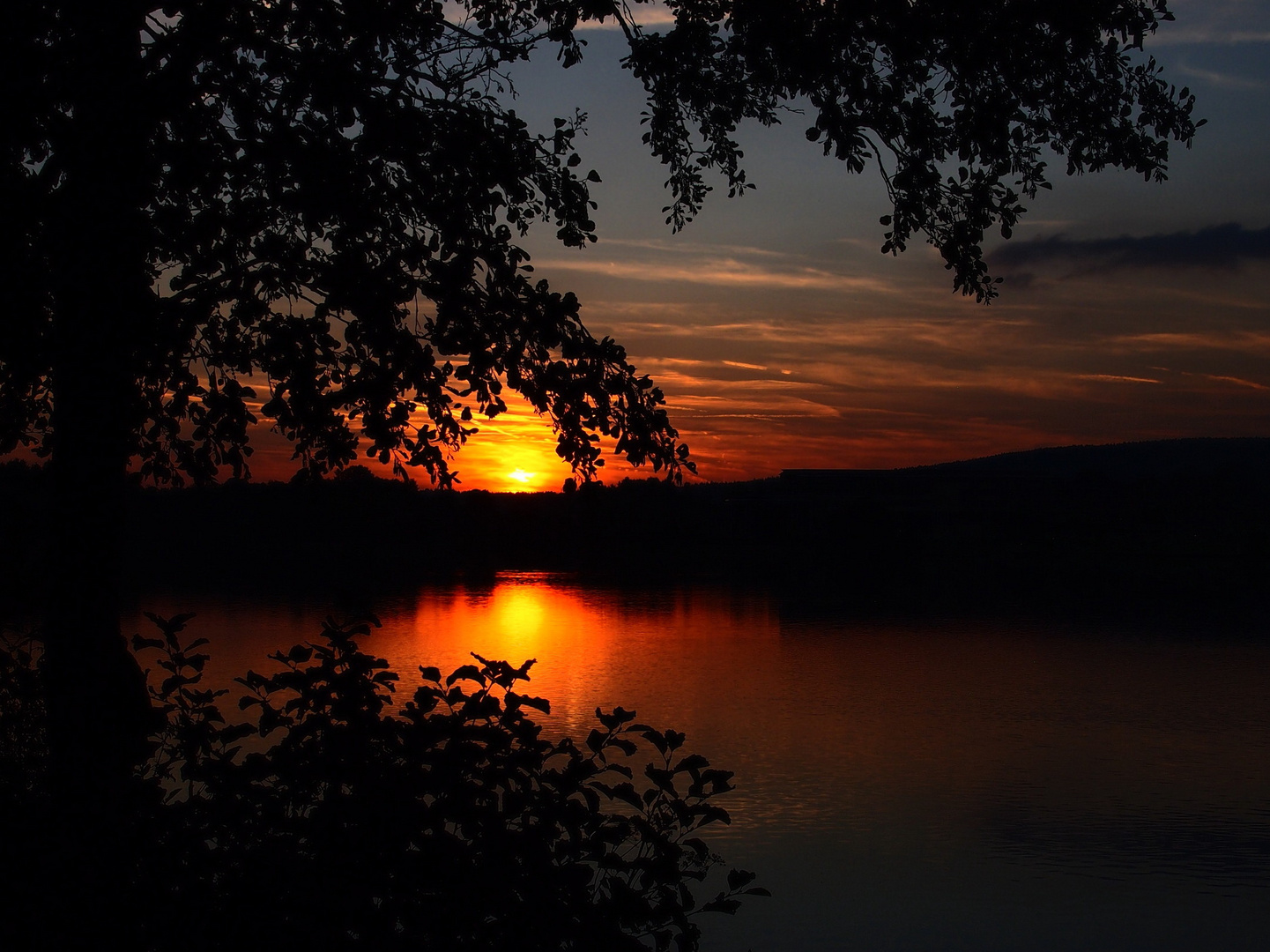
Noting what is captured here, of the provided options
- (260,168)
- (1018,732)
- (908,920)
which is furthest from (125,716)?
(1018,732)

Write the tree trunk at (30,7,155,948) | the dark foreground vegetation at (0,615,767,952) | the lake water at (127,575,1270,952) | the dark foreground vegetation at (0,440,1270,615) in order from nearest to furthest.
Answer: the dark foreground vegetation at (0,615,767,952), the tree trunk at (30,7,155,948), the lake water at (127,575,1270,952), the dark foreground vegetation at (0,440,1270,615)

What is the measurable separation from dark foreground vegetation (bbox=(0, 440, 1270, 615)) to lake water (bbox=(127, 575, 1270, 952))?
1650 cm

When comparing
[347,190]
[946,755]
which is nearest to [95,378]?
[347,190]

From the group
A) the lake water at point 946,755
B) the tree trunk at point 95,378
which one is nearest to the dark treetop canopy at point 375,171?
the tree trunk at point 95,378

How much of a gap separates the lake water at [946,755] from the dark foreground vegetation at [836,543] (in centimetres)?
1650

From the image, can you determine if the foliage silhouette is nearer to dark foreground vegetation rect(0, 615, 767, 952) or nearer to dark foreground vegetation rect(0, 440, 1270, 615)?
dark foreground vegetation rect(0, 615, 767, 952)

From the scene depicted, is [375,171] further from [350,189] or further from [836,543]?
[836,543]

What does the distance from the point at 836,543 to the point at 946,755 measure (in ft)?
215

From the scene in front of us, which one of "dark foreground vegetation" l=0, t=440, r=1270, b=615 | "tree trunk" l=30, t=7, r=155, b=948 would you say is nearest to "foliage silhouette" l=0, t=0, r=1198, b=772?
"tree trunk" l=30, t=7, r=155, b=948

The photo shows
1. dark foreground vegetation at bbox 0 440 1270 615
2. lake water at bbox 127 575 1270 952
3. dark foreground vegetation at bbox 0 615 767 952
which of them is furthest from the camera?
dark foreground vegetation at bbox 0 440 1270 615

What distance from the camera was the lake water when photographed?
42.7 feet

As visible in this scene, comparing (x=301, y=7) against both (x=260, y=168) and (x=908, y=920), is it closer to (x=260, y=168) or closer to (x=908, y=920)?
(x=260, y=168)

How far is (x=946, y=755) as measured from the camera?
21.6m

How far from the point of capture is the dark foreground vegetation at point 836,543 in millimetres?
62625
